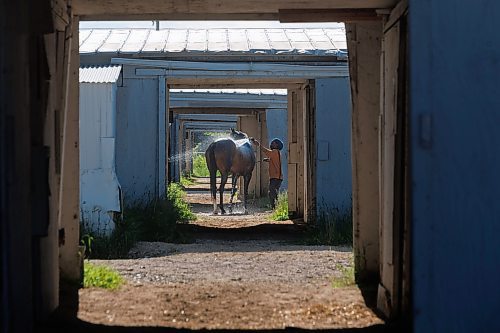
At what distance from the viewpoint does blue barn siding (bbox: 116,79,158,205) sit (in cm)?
1243

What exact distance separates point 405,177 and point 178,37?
10293mm

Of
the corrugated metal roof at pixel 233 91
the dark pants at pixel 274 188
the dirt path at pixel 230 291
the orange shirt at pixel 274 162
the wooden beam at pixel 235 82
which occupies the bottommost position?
the dirt path at pixel 230 291

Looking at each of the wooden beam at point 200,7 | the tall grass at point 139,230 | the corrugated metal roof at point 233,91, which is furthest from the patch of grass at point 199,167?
the wooden beam at point 200,7

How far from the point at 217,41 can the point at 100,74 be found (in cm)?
334

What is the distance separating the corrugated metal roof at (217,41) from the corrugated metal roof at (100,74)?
665 millimetres

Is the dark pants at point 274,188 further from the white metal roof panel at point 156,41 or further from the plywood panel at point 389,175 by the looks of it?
the plywood panel at point 389,175

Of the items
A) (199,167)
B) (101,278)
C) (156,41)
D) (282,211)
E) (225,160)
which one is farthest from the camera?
(199,167)

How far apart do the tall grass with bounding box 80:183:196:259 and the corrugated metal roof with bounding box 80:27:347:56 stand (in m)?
2.66

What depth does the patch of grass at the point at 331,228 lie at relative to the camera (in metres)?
10.9

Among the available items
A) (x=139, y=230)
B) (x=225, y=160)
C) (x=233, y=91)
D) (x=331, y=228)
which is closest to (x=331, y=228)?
(x=331, y=228)

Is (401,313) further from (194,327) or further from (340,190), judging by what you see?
(340,190)

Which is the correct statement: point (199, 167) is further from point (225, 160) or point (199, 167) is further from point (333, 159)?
point (333, 159)

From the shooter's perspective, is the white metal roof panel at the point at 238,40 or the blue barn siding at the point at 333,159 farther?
the white metal roof panel at the point at 238,40

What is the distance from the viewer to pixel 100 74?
37.7 feet
